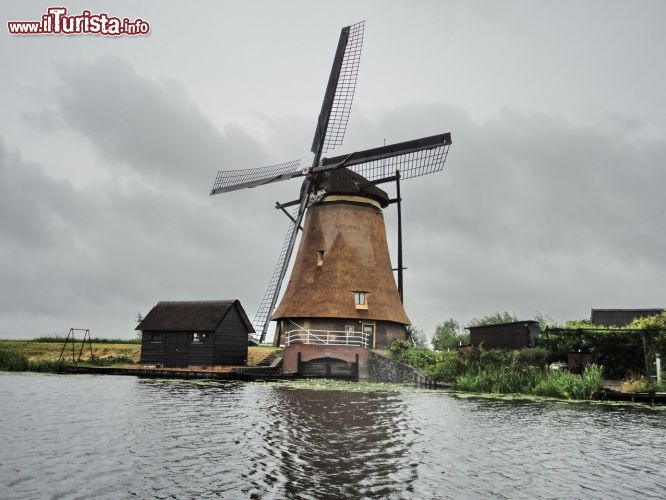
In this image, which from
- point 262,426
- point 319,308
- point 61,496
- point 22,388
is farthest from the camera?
point 319,308

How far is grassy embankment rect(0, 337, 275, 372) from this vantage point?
116 feet

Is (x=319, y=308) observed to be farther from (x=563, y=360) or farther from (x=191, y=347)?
(x=563, y=360)

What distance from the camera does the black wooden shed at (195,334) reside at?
35.2 m

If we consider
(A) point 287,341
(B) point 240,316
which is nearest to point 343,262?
(A) point 287,341

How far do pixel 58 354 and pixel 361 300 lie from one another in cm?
2555

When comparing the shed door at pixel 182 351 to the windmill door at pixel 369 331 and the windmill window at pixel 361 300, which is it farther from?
the windmill door at pixel 369 331

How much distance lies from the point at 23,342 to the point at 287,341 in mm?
28382

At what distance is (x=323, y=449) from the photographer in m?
10.3

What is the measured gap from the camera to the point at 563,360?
27.7 meters

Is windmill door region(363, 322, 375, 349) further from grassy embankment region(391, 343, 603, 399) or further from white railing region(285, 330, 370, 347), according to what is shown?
grassy embankment region(391, 343, 603, 399)

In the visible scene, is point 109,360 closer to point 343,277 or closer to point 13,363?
point 13,363

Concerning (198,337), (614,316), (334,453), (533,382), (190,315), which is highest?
(614,316)

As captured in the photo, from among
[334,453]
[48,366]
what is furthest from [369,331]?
[334,453]

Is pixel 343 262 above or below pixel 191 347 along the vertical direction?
above
